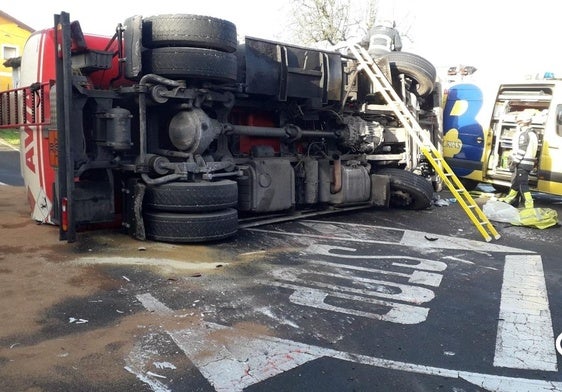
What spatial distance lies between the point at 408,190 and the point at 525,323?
477cm

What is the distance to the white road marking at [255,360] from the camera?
9.26ft

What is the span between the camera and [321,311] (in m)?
3.86

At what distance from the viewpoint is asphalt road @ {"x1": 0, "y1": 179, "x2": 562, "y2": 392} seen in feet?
9.36

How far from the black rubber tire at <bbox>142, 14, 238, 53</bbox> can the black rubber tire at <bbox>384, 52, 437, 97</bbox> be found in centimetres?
399

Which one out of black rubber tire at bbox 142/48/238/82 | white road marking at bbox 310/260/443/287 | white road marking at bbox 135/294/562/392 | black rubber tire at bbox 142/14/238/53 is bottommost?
white road marking at bbox 135/294/562/392

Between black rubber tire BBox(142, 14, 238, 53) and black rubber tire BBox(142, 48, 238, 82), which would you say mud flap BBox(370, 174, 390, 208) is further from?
black rubber tire BBox(142, 14, 238, 53)

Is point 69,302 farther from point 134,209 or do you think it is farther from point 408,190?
point 408,190

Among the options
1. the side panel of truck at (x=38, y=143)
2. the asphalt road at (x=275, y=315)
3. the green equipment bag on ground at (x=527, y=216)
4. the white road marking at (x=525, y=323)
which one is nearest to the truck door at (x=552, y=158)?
the green equipment bag on ground at (x=527, y=216)

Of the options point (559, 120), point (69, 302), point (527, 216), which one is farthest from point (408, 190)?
point (69, 302)

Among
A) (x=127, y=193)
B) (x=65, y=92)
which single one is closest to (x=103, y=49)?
(x=65, y=92)

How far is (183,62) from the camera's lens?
18.0 feet

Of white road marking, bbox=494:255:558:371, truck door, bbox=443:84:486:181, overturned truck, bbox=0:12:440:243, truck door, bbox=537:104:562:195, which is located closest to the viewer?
white road marking, bbox=494:255:558:371

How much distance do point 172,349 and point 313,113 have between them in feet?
17.4

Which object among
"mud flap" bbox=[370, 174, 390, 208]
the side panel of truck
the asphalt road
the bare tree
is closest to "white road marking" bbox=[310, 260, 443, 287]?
the asphalt road
